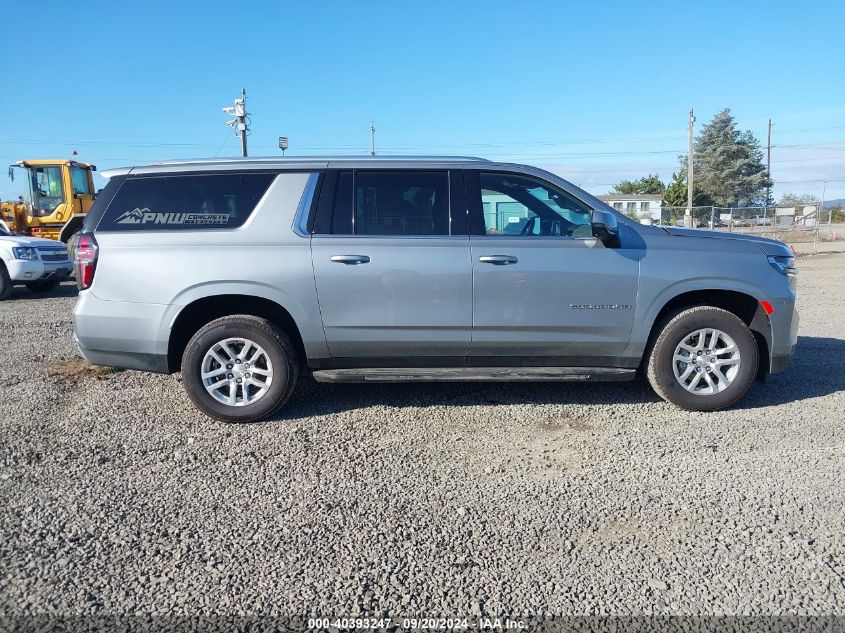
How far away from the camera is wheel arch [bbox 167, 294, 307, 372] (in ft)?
15.9

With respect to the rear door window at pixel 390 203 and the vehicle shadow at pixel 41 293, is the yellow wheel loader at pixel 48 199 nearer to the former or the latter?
the vehicle shadow at pixel 41 293

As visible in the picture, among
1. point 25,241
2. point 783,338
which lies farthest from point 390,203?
point 25,241

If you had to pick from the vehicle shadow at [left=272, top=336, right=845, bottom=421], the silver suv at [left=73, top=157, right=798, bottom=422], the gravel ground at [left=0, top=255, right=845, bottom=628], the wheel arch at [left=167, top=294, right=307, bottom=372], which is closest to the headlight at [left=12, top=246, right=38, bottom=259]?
the gravel ground at [left=0, top=255, right=845, bottom=628]

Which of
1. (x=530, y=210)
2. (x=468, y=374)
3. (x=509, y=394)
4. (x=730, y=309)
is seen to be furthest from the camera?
(x=509, y=394)

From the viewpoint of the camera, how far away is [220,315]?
5023 millimetres

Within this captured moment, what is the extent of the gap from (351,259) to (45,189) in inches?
633

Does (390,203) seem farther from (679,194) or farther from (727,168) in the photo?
(727,168)

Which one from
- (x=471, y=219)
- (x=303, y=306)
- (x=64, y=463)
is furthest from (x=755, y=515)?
(x=64, y=463)

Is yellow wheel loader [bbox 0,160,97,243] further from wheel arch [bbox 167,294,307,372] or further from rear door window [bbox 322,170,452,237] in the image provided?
rear door window [bbox 322,170,452,237]

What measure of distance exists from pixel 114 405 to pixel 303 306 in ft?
6.31

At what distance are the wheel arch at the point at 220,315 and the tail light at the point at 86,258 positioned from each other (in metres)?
0.73

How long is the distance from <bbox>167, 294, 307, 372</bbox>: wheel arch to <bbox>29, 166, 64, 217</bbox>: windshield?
14837 mm

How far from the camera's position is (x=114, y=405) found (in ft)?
17.2

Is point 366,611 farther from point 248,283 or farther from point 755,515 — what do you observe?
point 248,283
